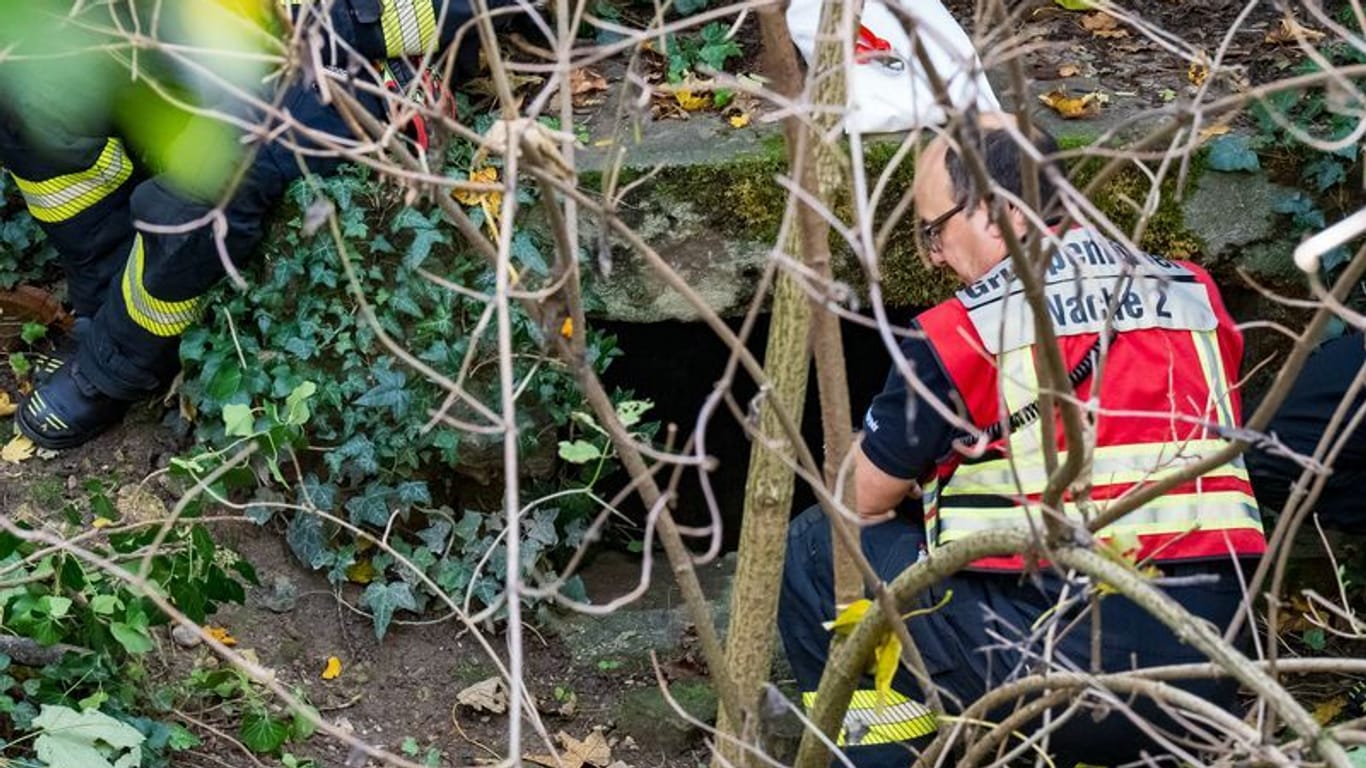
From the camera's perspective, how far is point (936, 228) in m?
3.19

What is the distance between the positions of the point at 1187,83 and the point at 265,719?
3.07 metres

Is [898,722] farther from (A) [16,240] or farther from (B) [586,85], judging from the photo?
(A) [16,240]

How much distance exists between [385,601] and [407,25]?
4.82 feet

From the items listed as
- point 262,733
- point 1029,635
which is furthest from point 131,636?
point 1029,635

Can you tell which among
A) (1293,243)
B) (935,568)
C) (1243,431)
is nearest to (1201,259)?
(1293,243)

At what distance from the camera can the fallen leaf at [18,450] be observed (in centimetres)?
441

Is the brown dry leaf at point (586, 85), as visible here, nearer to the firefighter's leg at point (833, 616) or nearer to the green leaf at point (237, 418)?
the firefighter's leg at point (833, 616)

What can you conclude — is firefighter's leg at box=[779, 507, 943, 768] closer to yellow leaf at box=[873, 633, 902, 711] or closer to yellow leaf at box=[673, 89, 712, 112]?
yellow leaf at box=[873, 633, 902, 711]

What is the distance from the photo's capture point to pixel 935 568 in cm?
222

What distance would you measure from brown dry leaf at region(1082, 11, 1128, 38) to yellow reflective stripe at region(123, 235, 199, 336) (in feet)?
9.03

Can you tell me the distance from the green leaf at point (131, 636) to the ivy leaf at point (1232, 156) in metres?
2.92

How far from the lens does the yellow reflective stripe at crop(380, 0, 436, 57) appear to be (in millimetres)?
4000

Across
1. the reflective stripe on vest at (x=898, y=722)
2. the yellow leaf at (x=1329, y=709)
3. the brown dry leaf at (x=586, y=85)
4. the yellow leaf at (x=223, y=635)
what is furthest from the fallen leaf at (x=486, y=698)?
the yellow leaf at (x=1329, y=709)

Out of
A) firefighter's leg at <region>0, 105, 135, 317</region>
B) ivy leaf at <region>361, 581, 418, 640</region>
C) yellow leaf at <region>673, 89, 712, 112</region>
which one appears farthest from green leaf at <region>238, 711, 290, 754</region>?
yellow leaf at <region>673, 89, 712, 112</region>
